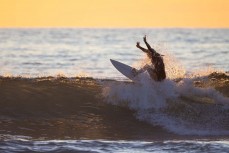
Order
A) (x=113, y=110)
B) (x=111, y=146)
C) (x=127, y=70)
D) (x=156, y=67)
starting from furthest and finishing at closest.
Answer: (x=127, y=70) < (x=156, y=67) < (x=113, y=110) < (x=111, y=146)

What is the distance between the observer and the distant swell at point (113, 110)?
15.2 metres

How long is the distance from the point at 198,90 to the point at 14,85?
19.2 feet

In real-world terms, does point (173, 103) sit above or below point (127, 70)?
below

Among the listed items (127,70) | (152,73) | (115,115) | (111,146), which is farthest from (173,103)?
(111,146)

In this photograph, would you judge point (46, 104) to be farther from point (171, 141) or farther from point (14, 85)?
point (171, 141)

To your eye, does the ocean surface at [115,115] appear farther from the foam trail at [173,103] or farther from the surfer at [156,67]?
the surfer at [156,67]

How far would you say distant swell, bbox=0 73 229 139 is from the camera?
15.2 metres

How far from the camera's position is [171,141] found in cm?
1395

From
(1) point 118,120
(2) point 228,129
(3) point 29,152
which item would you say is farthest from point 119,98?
(3) point 29,152

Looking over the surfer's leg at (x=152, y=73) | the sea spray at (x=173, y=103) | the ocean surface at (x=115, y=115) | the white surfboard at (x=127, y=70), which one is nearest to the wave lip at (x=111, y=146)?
the ocean surface at (x=115, y=115)

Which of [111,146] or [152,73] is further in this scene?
[152,73]

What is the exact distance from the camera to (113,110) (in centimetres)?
1717

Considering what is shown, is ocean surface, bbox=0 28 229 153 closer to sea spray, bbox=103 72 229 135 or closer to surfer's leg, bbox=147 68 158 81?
sea spray, bbox=103 72 229 135

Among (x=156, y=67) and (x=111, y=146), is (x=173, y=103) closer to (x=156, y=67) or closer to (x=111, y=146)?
(x=156, y=67)
